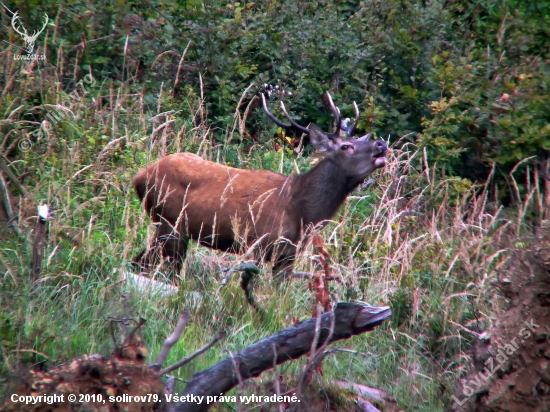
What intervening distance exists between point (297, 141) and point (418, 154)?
156cm

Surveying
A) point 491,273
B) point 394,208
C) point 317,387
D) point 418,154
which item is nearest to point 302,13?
point 418,154

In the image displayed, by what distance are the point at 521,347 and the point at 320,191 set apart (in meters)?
3.75

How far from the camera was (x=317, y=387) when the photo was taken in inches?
188

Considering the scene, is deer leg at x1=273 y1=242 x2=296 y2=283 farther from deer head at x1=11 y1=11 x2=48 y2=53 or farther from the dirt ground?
deer head at x1=11 y1=11 x2=48 y2=53

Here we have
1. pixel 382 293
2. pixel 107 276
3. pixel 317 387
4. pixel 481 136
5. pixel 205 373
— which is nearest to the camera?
pixel 205 373

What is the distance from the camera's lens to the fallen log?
3.77 meters

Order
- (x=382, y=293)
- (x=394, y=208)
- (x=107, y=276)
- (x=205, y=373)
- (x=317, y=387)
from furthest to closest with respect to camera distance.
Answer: (x=394, y=208) → (x=382, y=293) → (x=107, y=276) → (x=317, y=387) → (x=205, y=373)

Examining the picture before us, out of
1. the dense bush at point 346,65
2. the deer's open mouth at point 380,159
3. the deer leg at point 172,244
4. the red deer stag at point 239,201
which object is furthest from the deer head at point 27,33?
the deer's open mouth at point 380,159

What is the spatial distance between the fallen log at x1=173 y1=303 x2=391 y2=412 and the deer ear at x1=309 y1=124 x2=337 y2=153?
385 centimetres

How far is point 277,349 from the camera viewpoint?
158 inches

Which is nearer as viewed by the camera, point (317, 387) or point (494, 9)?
point (317, 387)

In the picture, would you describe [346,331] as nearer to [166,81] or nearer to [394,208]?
[394,208]

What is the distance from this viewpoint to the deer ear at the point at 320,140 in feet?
25.7

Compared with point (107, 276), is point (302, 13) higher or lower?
higher
